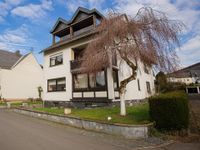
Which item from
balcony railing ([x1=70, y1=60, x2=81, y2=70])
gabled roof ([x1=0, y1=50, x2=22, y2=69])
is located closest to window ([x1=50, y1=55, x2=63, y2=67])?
balcony railing ([x1=70, y1=60, x2=81, y2=70])

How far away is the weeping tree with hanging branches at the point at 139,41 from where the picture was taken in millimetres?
9195

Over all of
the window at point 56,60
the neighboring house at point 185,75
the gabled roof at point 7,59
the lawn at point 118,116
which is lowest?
the lawn at point 118,116

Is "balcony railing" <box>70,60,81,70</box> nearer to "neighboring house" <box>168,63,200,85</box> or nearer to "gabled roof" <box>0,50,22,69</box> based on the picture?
"neighboring house" <box>168,63,200,85</box>

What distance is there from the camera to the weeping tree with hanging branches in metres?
9.20

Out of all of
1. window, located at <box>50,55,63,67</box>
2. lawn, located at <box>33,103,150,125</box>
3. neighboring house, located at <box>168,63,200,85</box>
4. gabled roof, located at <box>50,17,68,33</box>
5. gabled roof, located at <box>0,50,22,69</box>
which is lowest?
lawn, located at <box>33,103,150,125</box>

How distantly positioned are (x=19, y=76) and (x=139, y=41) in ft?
84.4

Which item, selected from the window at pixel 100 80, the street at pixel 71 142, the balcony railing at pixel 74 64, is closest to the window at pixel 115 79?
the window at pixel 100 80

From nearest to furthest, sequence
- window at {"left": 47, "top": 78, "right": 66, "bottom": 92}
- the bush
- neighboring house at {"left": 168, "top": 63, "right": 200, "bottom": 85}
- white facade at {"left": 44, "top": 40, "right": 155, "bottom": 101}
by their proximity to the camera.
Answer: the bush, neighboring house at {"left": 168, "top": 63, "right": 200, "bottom": 85}, white facade at {"left": 44, "top": 40, "right": 155, "bottom": 101}, window at {"left": 47, "top": 78, "right": 66, "bottom": 92}

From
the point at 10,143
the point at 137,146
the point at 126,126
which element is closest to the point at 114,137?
the point at 126,126

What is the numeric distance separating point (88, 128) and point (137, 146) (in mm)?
3459

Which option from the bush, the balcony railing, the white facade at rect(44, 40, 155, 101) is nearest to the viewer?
the bush

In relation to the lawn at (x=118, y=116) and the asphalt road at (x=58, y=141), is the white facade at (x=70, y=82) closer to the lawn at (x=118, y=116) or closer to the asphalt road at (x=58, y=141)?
the lawn at (x=118, y=116)

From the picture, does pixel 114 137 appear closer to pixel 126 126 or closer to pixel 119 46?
pixel 126 126

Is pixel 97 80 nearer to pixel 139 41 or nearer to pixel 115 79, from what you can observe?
pixel 115 79
